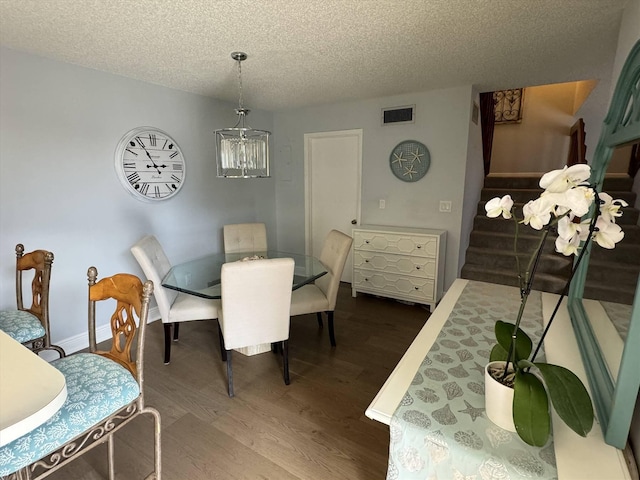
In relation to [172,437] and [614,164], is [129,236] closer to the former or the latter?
[172,437]

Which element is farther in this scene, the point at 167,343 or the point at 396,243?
the point at 396,243

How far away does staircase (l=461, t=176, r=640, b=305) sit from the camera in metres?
1.01

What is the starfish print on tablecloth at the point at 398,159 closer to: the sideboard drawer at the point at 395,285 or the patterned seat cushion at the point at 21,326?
the sideboard drawer at the point at 395,285

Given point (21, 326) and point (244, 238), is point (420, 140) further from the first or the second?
point (21, 326)

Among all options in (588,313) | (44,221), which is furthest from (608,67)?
(44,221)

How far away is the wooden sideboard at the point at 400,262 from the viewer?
3.36 m

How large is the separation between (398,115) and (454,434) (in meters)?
3.35

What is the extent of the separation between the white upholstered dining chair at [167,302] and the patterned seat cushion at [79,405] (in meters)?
0.85

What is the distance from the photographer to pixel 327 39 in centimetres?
215

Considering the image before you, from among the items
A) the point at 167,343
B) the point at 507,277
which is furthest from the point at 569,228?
the point at 507,277

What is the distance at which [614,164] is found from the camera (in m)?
1.25

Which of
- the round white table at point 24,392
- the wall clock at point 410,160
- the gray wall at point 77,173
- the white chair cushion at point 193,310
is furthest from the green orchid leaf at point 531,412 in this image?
the gray wall at point 77,173

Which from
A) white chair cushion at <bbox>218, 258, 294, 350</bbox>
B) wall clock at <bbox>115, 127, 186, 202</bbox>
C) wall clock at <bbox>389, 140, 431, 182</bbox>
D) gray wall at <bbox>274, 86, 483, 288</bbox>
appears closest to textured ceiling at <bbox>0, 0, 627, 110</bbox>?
gray wall at <bbox>274, 86, 483, 288</bbox>

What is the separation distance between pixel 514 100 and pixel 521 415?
19.2 ft
